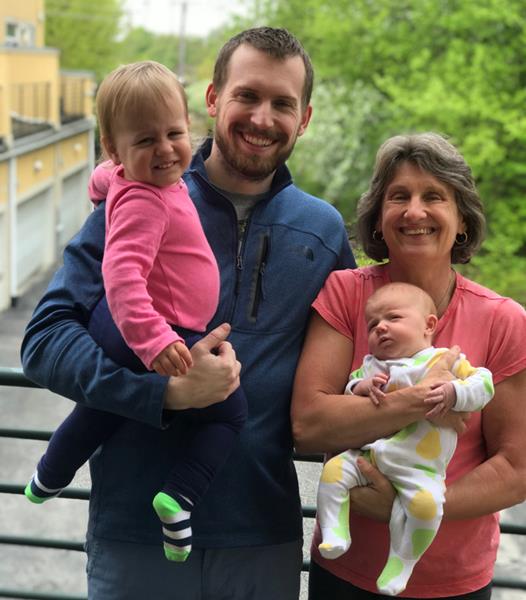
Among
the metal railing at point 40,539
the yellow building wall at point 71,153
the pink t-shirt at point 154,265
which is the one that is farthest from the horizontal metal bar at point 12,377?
the yellow building wall at point 71,153

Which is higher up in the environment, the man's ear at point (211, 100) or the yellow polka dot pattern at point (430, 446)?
the man's ear at point (211, 100)

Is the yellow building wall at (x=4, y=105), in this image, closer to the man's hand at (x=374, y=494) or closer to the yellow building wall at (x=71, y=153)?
the yellow building wall at (x=71, y=153)

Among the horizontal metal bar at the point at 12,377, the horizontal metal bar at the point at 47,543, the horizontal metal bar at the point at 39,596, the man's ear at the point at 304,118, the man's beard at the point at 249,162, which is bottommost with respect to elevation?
the horizontal metal bar at the point at 39,596

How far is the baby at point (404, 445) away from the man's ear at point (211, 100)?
2.04ft

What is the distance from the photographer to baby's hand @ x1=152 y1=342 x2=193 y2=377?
1712 mm

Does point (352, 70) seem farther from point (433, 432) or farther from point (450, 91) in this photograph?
point (433, 432)

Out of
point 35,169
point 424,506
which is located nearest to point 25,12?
point 35,169

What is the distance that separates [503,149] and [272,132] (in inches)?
552

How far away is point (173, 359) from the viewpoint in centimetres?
171

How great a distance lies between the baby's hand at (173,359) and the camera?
171cm

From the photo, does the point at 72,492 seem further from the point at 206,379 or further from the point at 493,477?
the point at 493,477

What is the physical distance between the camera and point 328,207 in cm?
215

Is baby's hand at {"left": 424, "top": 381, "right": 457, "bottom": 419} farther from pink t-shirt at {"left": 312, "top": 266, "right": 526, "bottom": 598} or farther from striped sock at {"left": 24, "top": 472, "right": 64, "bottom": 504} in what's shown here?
striped sock at {"left": 24, "top": 472, "right": 64, "bottom": 504}

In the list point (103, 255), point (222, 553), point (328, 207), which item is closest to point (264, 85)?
point (328, 207)
